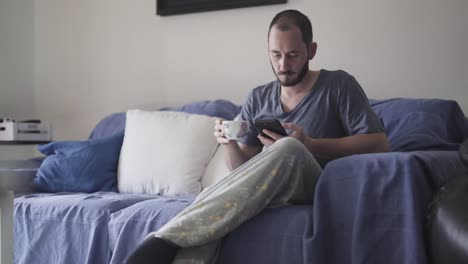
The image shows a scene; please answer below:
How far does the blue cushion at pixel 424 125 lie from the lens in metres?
1.84

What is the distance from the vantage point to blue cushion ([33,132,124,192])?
2.33 metres

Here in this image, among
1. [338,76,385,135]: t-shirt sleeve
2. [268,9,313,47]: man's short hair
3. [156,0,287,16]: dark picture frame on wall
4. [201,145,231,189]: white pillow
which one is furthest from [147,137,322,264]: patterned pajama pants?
[156,0,287,16]: dark picture frame on wall

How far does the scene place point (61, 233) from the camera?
1.89 m

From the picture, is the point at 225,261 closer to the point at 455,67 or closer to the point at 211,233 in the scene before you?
the point at 211,233

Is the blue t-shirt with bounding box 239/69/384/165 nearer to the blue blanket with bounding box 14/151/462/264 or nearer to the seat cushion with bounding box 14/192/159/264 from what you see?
the blue blanket with bounding box 14/151/462/264

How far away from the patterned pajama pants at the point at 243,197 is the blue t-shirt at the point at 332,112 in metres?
0.22

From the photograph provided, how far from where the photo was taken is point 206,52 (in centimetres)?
280

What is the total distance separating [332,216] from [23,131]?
2.05 m

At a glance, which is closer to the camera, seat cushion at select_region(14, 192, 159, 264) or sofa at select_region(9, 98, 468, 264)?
sofa at select_region(9, 98, 468, 264)

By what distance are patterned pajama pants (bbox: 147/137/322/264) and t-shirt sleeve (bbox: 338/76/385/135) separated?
22 cm

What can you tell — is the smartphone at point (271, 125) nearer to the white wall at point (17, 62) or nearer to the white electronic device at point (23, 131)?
the white electronic device at point (23, 131)

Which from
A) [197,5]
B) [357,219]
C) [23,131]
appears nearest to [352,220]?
[357,219]

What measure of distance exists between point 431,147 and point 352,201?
0.60m

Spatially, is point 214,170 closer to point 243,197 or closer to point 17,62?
point 243,197
